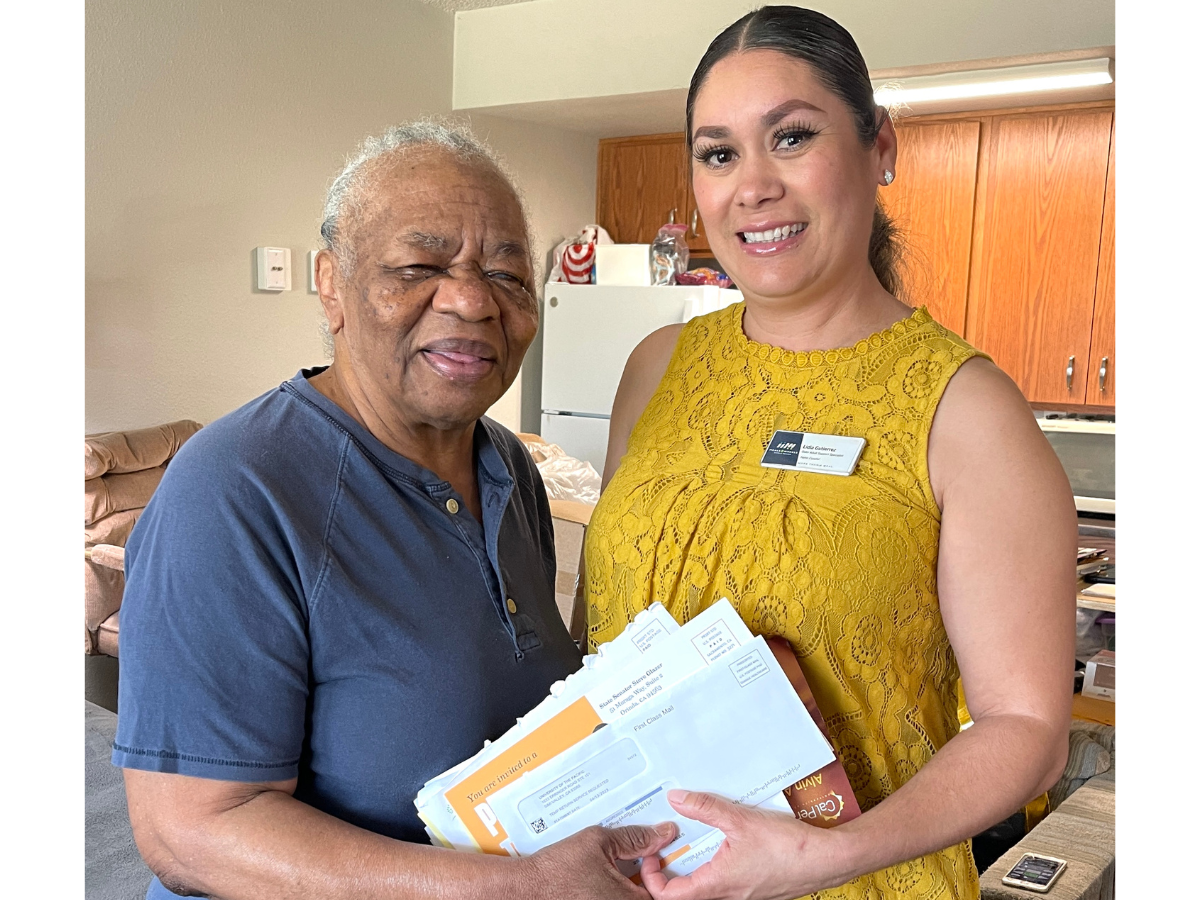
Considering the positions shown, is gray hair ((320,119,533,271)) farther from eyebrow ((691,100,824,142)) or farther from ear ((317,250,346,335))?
eyebrow ((691,100,824,142))

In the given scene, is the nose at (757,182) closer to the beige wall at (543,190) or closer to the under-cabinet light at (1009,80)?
the under-cabinet light at (1009,80)

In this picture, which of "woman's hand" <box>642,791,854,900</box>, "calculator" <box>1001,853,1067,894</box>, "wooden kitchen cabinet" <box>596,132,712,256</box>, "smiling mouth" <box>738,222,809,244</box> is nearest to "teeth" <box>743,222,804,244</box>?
"smiling mouth" <box>738,222,809,244</box>

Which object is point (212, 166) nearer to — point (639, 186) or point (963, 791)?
point (639, 186)

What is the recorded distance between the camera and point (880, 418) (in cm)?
117

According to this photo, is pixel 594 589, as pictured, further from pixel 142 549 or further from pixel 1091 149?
pixel 1091 149

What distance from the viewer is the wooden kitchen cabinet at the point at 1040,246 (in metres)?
4.72

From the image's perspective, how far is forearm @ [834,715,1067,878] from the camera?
3.19 ft

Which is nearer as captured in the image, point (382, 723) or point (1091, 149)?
point (382, 723)

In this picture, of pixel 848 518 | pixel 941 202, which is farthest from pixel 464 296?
pixel 941 202

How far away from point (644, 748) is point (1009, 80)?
395cm

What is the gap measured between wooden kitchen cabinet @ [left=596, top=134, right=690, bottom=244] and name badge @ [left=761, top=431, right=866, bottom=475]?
4.63 m

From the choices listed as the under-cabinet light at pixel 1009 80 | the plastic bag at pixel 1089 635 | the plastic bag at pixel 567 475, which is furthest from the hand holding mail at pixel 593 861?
Result: the under-cabinet light at pixel 1009 80
